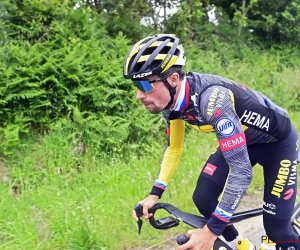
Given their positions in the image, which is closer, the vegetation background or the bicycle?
the bicycle

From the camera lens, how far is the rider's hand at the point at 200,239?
95.5 inches

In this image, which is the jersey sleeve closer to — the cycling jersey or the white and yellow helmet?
the cycling jersey

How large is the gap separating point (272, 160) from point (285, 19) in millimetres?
12619

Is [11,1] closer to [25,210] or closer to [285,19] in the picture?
[25,210]

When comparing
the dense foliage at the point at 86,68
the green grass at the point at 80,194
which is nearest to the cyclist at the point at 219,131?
the green grass at the point at 80,194

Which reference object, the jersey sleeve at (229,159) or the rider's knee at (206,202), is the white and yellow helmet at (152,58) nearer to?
the jersey sleeve at (229,159)

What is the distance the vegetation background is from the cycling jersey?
1.50 meters

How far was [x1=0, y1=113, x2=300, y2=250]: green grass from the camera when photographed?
419 cm

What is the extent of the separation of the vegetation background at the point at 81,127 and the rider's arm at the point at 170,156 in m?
1.21

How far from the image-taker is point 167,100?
266 centimetres

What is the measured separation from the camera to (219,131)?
2.55 m

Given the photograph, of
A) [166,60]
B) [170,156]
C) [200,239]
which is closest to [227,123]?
[166,60]

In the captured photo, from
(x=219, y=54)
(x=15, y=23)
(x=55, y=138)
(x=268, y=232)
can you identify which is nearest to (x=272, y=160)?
(x=268, y=232)

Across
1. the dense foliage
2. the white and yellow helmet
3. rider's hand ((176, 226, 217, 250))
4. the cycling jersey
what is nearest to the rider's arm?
the cycling jersey
